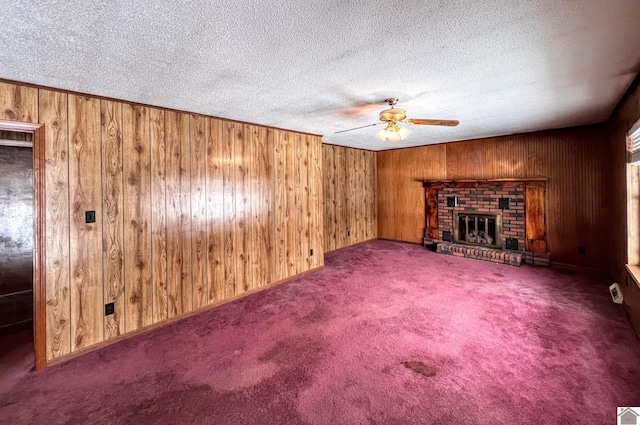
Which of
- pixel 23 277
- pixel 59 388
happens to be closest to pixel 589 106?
pixel 59 388

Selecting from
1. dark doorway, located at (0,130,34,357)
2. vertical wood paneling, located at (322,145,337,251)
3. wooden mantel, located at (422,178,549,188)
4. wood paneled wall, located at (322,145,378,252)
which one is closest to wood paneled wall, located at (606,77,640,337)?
wooden mantel, located at (422,178,549,188)

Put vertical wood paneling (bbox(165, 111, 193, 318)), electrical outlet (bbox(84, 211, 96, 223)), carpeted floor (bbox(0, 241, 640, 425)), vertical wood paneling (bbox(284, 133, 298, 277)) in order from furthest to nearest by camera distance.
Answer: vertical wood paneling (bbox(284, 133, 298, 277)), vertical wood paneling (bbox(165, 111, 193, 318)), electrical outlet (bbox(84, 211, 96, 223)), carpeted floor (bbox(0, 241, 640, 425))

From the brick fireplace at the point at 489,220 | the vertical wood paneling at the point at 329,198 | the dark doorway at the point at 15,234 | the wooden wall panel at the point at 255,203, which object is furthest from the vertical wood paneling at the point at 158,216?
the brick fireplace at the point at 489,220

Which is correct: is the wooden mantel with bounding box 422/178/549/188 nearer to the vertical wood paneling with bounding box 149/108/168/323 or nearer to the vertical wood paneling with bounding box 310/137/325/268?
the vertical wood paneling with bounding box 310/137/325/268

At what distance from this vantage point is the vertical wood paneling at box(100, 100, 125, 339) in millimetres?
2682

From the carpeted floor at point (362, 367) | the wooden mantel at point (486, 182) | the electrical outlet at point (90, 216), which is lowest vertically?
the carpeted floor at point (362, 367)

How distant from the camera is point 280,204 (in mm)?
4309

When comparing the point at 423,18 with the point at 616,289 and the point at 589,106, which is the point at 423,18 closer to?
the point at 589,106

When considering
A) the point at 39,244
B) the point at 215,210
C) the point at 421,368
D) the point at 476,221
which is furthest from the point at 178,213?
the point at 476,221

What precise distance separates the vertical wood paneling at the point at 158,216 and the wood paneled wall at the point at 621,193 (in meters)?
4.54

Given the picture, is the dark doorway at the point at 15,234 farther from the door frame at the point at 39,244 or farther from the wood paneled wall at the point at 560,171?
the wood paneled wall at the point at 560,171

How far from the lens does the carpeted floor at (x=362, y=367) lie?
1795 mm

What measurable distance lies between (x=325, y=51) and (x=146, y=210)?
240 centimetres

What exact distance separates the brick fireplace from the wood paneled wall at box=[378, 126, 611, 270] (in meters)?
Result: 0.18
